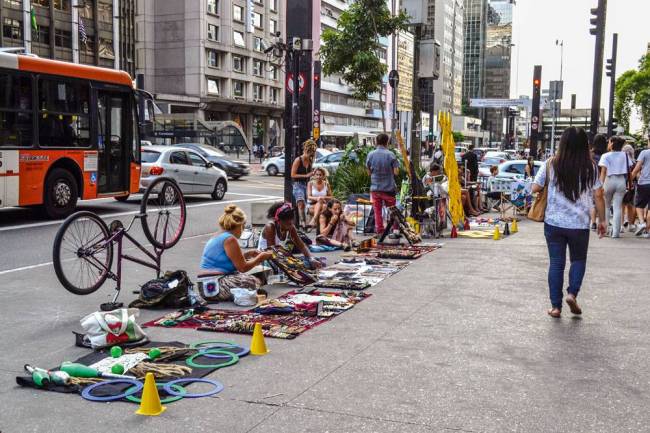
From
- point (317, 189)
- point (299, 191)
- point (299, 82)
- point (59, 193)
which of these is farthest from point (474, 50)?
point (317, 189)

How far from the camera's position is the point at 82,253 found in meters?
7.25

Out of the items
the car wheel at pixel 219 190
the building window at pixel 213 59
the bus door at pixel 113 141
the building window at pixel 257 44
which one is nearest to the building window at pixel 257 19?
the building window at pixel 257 44

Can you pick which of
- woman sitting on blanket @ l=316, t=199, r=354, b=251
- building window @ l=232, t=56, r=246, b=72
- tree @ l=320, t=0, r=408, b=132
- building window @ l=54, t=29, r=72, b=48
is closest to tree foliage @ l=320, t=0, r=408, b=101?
tree @ l=320, t=0, r=408, b=132

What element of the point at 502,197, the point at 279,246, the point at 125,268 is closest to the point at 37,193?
the point at 125,268

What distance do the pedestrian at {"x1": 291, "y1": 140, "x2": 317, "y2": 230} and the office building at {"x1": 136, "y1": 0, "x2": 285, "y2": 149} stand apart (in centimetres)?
5415

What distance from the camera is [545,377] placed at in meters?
5.12

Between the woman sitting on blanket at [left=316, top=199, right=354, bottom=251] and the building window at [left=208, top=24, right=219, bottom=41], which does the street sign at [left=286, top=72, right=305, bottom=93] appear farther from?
the building window at [left=208, top=24, right=219, bottom=41]

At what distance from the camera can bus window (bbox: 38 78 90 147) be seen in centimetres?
1500

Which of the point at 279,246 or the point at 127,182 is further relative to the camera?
the point at 127,182

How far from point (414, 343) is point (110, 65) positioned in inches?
2606

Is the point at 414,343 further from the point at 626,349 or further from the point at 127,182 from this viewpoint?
the point at 127,182

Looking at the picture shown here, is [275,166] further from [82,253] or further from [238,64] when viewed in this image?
[238,64]

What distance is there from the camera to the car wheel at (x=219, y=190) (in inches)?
866

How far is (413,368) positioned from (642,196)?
10.1 m
